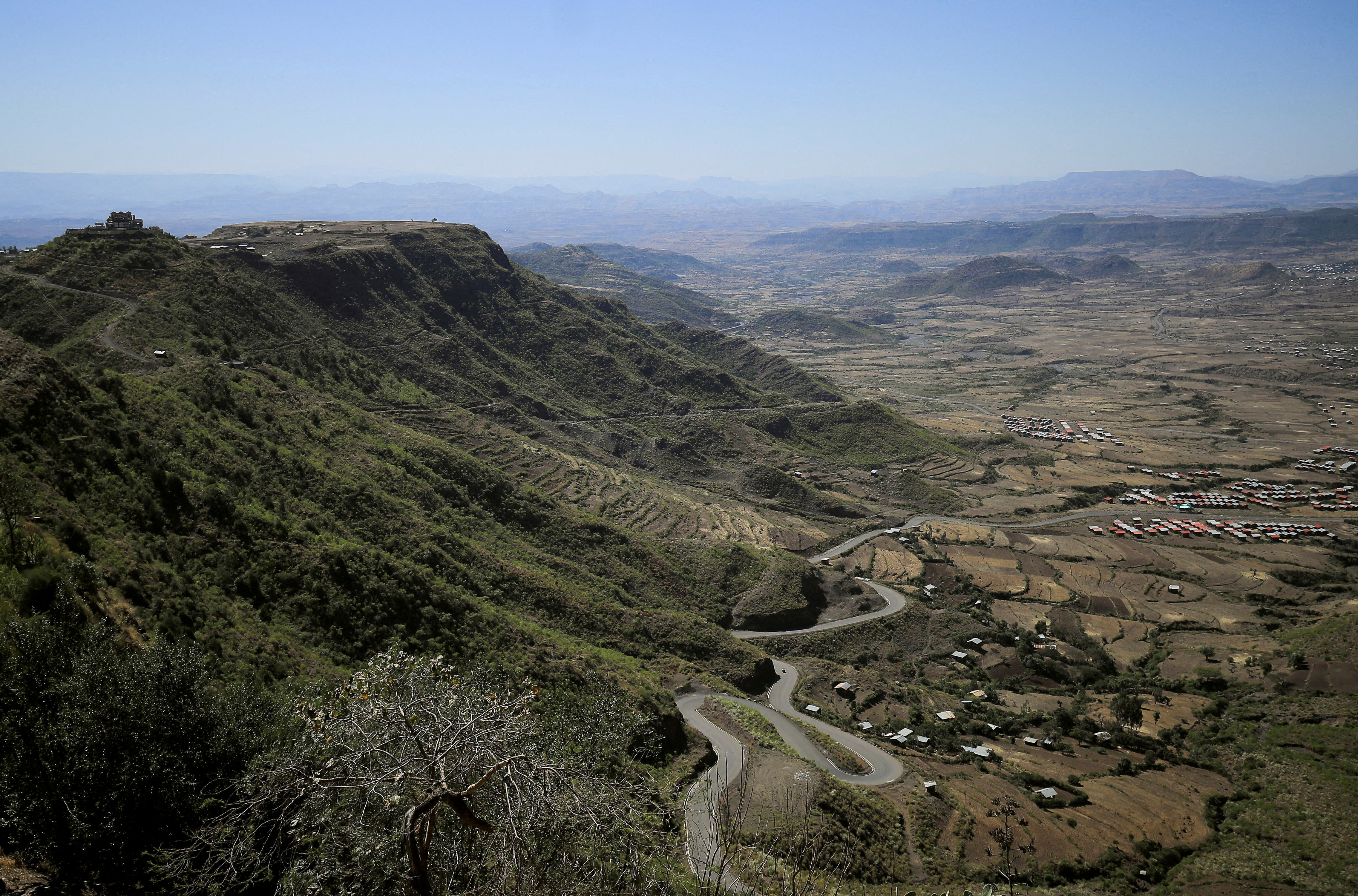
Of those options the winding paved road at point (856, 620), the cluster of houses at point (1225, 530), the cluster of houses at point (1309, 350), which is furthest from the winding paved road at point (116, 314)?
the cluster of houses at point (1309, 350)

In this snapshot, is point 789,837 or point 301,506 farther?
point 301,506

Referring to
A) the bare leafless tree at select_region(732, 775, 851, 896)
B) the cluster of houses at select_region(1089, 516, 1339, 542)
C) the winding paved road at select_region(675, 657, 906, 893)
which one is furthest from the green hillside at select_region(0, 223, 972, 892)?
the cluster of houses at select_region(1089, 516, 1339, 542)

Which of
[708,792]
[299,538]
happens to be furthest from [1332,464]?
[299,538]

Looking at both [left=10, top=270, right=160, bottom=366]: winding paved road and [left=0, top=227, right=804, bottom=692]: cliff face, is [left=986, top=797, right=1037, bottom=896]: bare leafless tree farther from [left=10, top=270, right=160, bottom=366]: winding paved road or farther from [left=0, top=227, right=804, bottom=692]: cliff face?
[left=10, top=270, right=160, bottom=366]: winding paved road

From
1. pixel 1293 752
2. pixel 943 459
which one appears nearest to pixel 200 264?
pixel 1293 752

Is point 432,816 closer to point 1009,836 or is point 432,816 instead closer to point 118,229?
point 1009,836
